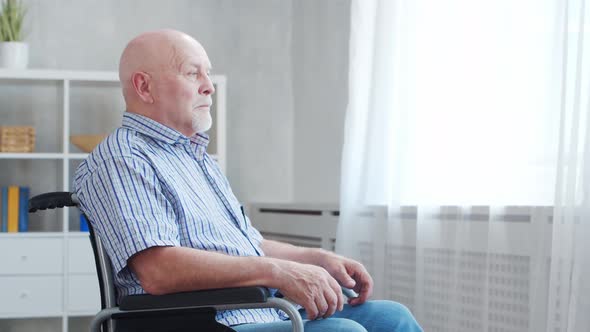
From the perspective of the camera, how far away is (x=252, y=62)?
478cm

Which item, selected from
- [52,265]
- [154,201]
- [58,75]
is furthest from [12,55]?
[154,201]

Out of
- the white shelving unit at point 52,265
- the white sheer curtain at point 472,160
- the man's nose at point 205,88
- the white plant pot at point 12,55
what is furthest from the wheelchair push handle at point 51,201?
the white plant pot at point 12,55

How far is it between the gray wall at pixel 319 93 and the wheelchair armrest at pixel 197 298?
8.55 ft

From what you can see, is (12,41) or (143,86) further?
(12,41)

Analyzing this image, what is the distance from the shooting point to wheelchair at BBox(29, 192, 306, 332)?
61.3 inches

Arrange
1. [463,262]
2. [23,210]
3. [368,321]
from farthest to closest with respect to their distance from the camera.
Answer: [23,210] → [463,262] → [368,321]

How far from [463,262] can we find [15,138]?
228 centimetres

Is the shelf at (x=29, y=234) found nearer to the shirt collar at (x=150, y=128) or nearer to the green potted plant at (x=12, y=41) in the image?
the green potted plant at (x=12, y=41)

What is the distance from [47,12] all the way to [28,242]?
121cm

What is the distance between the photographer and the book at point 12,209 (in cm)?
410

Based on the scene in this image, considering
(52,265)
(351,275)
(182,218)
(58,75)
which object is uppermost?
(58,75)

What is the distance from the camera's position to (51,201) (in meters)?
1.77

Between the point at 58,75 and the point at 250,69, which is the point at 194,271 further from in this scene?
the point at 250,69

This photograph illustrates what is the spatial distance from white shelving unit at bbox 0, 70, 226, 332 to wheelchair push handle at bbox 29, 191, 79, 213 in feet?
7.72
